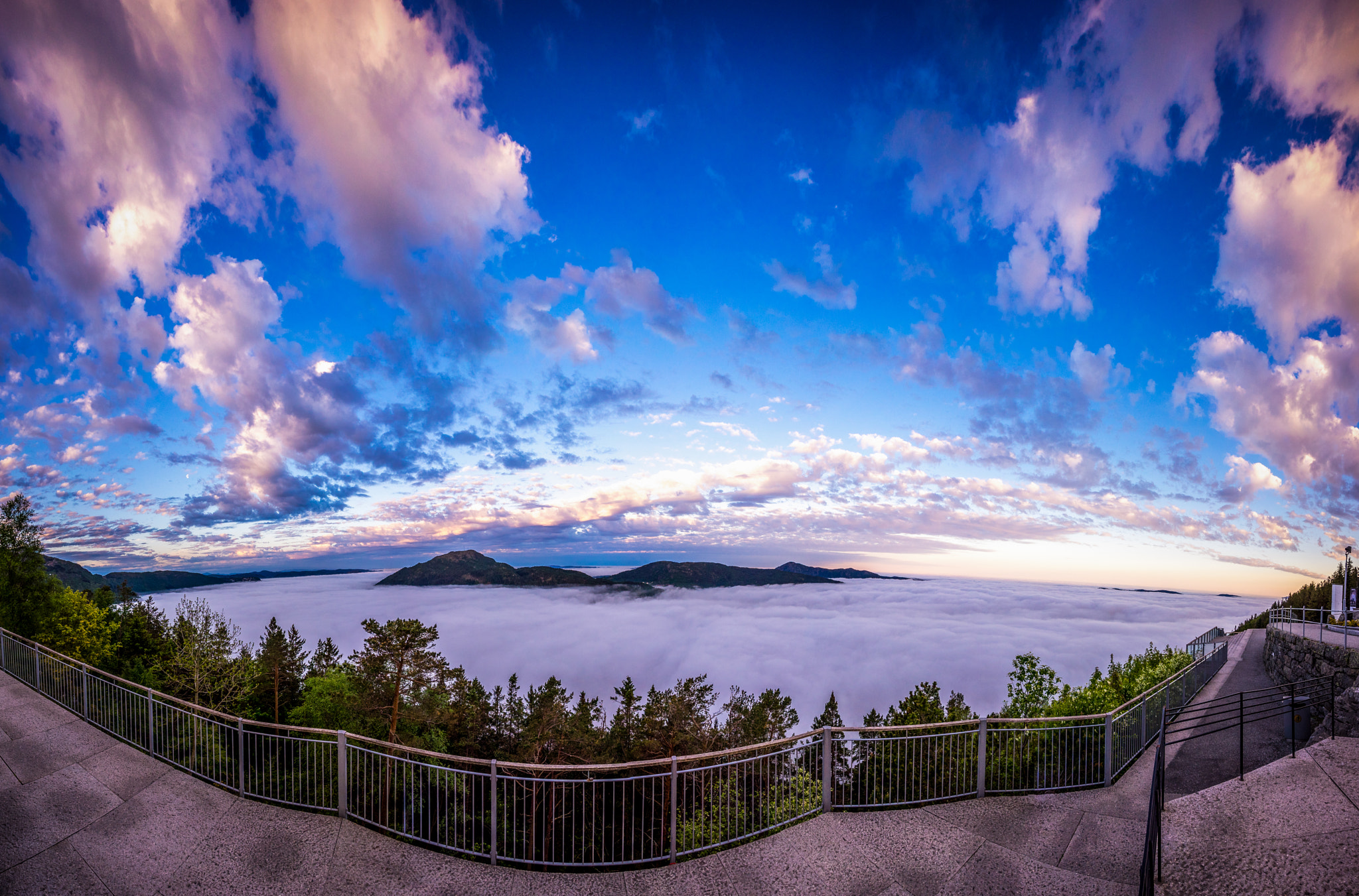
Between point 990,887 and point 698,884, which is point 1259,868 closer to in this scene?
point 990,887

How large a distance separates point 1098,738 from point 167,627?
207ft

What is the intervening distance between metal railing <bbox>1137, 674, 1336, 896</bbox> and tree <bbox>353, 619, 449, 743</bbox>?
3389 centimetres

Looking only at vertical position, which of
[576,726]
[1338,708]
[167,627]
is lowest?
[576,726]

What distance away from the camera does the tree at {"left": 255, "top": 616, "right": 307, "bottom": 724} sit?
41.1 metres

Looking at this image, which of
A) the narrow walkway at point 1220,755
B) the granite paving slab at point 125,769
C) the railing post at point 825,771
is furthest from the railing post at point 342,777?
the narrow walkway at point 1220,755

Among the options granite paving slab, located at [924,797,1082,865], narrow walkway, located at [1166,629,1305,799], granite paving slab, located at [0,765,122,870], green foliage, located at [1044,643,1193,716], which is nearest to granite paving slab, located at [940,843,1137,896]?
granite paving slab, located at [924,797,1082,865]

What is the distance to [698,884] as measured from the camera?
6.14 metres

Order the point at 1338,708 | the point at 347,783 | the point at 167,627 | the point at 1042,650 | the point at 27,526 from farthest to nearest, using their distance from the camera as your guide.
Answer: the point at 1042,650 → the point at 167,627 → the point at 27,526 → the point at 1338,708 → the point at 347,783

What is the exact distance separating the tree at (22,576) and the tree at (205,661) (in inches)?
313

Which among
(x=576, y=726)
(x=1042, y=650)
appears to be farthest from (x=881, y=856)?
(x=1042, y=650)

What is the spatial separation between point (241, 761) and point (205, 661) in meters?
38.7

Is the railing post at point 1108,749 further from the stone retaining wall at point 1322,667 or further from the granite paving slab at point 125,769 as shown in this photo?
the granite paving slab at point 125,769

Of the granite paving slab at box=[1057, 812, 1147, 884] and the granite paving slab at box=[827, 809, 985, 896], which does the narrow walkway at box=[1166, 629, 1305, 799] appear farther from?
the granite paving slab at box=[827, 809, 985, 896]

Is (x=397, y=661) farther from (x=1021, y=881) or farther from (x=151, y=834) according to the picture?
(x=1021, y=881)
